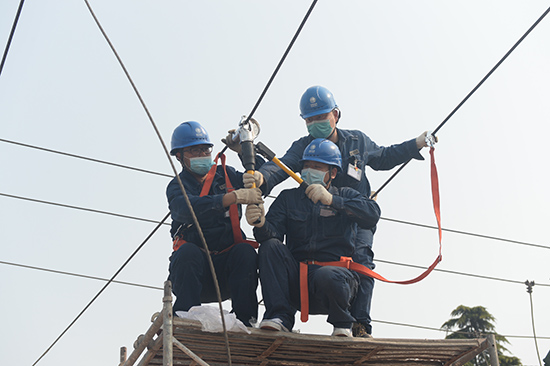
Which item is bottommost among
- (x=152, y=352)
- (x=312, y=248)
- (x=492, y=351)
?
(x=152, y=352)

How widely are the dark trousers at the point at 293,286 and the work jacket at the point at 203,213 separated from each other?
0.42 meters

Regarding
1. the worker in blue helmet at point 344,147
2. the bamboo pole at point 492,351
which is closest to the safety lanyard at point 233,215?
the worker in blue helmet at point 344,147

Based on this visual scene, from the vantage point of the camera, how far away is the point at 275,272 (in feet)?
19.5

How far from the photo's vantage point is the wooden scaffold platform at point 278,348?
18.1 feet

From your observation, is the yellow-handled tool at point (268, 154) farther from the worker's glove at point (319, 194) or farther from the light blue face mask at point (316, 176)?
the worker's glove at point (319, 194)

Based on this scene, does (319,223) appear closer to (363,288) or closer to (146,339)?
(363,288)

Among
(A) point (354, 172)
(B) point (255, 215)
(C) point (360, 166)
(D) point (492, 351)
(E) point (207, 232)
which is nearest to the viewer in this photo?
(B) point (255, 215)

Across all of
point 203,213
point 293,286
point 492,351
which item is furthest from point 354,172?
point 492,351

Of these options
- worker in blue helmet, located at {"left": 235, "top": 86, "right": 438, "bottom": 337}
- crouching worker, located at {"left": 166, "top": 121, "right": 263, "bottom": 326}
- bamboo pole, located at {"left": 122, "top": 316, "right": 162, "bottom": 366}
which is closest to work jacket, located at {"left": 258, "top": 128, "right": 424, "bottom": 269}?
worker in blue helmet, located at {"left": 235, "top": 86, "right": 438, "bottom": 337}

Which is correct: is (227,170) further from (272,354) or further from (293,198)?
(272,354)

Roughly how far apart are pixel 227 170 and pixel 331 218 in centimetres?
101

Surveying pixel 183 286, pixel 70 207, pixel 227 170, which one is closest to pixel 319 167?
pixel 227 170

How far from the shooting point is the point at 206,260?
19.9 ft

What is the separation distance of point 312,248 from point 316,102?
1556 mm
